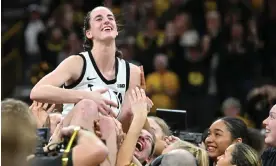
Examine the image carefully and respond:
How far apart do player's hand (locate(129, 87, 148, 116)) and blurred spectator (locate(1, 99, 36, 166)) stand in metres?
1.66

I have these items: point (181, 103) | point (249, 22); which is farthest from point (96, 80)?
point (249, 22)

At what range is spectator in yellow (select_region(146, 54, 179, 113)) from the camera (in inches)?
494

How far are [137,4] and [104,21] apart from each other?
8.35 m

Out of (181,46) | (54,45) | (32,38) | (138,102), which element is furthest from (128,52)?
(138,102)

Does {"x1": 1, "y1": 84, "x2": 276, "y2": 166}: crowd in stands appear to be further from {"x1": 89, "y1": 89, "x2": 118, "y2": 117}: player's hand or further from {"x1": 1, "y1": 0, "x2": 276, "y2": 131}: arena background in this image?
{"x1": 1, "y1": 0, "x2": 276, "y2": 131}: arena background

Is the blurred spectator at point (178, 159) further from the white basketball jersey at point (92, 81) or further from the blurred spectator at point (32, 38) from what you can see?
the blurred spectator at point (32, 38)

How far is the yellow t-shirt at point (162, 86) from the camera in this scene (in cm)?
1256

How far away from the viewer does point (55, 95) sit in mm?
5684

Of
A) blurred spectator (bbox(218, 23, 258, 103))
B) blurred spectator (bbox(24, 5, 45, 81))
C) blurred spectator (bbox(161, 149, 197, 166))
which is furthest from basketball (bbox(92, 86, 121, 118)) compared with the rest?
blurred spectator (bbox(24, 5, 45, 81))

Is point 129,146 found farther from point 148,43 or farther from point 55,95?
point 148,43

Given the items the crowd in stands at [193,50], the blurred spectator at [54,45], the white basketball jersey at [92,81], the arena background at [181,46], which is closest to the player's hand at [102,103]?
the white basketball jersey at [92,81]

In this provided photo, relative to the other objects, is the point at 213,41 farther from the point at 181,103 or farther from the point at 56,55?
the point at 56,55

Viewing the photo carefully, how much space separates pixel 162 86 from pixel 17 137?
29.8ft

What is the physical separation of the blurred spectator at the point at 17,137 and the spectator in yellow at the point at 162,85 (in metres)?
8.76
